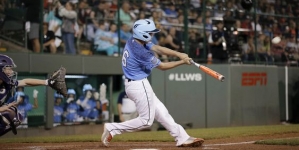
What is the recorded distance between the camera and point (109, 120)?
673 inches

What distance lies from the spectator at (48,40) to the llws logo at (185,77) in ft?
11.5

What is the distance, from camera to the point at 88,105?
1666 cm

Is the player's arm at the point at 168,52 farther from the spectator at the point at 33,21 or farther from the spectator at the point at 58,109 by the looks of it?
the spectator at the point at 58,109

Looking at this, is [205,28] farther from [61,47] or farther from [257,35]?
[61,47]

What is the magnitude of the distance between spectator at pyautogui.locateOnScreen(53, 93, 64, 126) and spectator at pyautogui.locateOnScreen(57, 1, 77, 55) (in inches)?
46.6

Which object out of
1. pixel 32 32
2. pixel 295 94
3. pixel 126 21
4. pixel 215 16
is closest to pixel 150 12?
pixel 126 21

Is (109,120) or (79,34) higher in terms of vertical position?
(79,34)

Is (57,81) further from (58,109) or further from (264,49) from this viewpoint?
(264,49)

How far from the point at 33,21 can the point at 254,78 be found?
23.1 feet

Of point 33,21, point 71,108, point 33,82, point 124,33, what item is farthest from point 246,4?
point 33,82

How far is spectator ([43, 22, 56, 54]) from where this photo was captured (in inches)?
611

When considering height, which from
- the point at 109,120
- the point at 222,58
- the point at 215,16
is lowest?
the point at 109,120

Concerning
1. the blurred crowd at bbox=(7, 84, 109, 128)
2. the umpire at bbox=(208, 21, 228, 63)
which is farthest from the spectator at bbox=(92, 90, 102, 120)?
the umpire at bbox=(208, 21, 228, 63)

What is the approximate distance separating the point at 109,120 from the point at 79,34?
2.57 meters
